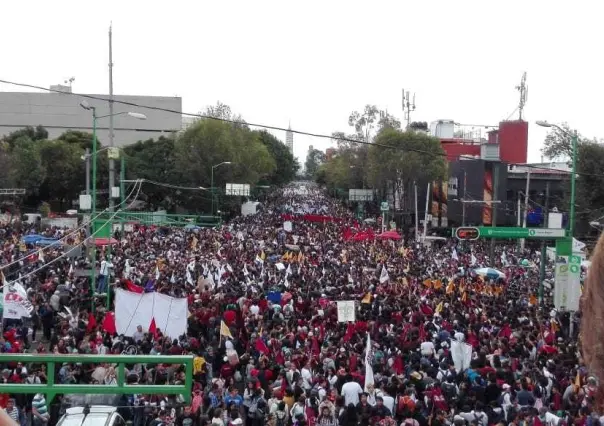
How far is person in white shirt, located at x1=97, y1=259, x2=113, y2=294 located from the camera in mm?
21281

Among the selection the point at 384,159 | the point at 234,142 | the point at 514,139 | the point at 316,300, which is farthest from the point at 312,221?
the point at 316,300

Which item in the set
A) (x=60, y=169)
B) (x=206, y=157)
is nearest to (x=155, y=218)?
(x=206, y=157)

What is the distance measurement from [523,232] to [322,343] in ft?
31.7

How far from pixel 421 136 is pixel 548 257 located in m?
25.3

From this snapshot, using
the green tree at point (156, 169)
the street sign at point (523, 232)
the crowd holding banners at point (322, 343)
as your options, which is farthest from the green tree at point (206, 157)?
the street sign at point (523, 232)

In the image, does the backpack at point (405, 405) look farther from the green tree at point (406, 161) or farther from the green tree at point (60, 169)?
the green tree at point (60, 169)

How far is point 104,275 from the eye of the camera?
2219cm

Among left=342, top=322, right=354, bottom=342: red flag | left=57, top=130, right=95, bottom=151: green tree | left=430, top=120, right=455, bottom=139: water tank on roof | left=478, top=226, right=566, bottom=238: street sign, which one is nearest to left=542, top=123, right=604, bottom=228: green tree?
left=478, top=226, right=566, bottom=238: street sign

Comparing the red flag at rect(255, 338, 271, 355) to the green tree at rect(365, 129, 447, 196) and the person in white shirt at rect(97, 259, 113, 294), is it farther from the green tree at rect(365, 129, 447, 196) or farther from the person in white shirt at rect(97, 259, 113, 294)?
the green tree at rect(365, 129, 447, 196)

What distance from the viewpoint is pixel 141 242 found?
35875 millimetres

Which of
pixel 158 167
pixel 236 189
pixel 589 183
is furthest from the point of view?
pixel 158 167

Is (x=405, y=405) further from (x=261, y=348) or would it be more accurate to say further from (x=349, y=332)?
(x=349, y=332)

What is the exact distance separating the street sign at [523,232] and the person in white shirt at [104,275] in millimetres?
10485

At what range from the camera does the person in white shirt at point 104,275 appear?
69.8ft
